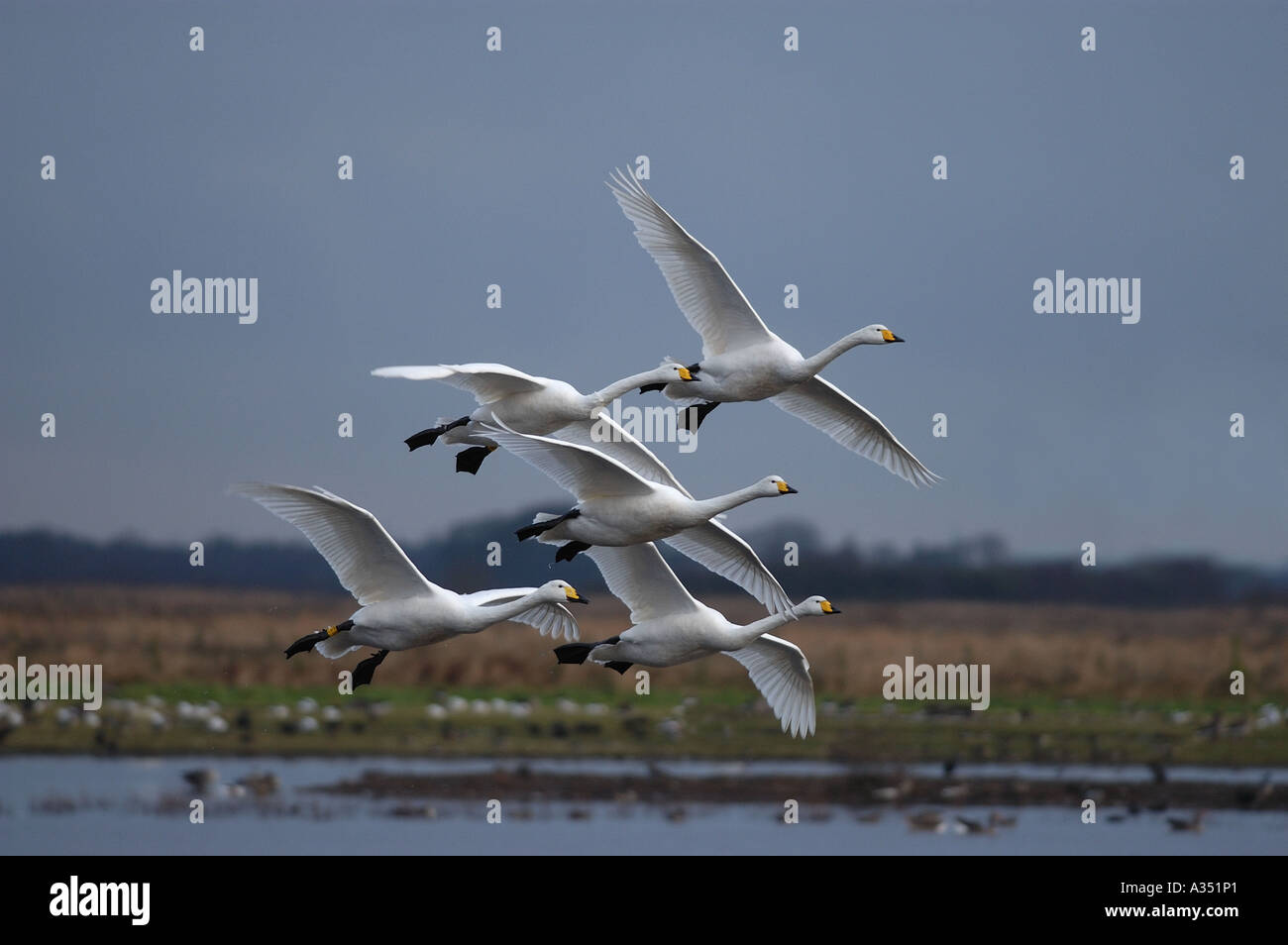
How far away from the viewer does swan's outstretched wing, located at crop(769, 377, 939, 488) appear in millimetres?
19766

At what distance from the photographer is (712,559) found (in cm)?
1920

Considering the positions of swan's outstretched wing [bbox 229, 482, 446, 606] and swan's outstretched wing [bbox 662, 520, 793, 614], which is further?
swan's outstretched wing [bbox 662, 520, 793, 614]

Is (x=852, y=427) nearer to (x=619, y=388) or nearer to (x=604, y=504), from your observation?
(x=619, y=388)

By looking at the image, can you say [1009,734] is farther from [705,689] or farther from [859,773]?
[705,689]

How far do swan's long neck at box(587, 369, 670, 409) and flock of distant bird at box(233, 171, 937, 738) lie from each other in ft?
0.06

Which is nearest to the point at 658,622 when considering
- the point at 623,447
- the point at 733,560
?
the point at 733,560

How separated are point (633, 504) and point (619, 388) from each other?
1439 millimetres

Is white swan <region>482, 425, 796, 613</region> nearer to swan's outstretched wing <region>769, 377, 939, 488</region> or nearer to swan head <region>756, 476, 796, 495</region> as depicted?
swan head <region>756, 476, 796, 495</region>

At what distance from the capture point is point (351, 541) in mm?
16969

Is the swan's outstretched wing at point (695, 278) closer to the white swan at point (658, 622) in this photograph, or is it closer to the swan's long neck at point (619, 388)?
the swan's long neck at point (619, 388)

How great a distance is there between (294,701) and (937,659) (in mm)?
12307

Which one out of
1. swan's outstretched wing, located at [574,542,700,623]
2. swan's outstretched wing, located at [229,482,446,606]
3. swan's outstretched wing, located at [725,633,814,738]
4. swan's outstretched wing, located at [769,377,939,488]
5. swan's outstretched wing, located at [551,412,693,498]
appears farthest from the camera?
swan's outstretched wing, located at [769,377,939,488]

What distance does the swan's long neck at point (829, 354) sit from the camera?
18109mm

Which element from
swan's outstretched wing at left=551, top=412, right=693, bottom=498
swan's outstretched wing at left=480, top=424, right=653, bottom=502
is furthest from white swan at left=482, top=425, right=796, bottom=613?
swan's outstretched wing at left=551, top=412, right=693, bottom=498
